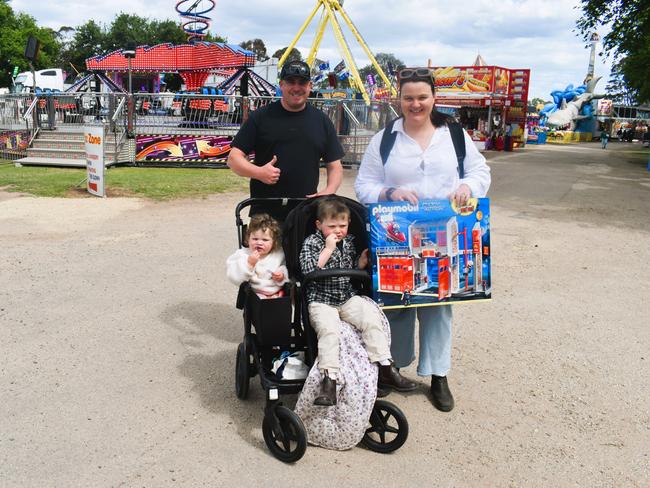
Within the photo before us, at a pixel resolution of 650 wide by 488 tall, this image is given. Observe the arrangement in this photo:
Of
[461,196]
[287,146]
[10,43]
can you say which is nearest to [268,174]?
[287,146]

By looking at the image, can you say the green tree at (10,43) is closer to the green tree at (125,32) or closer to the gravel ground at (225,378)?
the green tree at (125,32)

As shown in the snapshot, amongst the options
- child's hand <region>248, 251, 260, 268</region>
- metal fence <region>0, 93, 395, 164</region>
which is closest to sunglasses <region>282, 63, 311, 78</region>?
child's hand <region>248, 251, 260, 268</region>

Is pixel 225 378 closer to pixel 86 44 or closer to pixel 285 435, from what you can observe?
pixel 285 435

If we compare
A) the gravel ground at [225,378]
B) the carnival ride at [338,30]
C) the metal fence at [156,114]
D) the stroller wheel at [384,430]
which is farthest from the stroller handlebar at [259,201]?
the carnival ride at [338,30]

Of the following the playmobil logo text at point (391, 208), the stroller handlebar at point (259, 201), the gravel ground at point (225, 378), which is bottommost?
the gravel ground at point (225, 378)

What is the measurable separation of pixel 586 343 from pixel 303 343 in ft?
8.47

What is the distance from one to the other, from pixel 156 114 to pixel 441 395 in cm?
1391

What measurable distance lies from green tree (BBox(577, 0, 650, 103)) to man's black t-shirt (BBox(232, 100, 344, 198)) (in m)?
18.9

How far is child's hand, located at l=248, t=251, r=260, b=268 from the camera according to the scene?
3414 millimetres

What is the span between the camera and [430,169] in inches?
135

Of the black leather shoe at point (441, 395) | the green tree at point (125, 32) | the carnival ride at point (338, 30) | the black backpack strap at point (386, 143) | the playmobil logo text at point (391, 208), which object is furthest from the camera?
the green tree at point (125, 32)

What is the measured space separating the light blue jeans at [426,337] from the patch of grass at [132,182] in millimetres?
8139

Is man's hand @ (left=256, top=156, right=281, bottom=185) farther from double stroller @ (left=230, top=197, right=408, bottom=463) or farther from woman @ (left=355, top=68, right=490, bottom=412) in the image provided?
woman @ (left=355, top=68, right=490, bottom=412)

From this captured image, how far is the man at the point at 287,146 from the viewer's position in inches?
145
